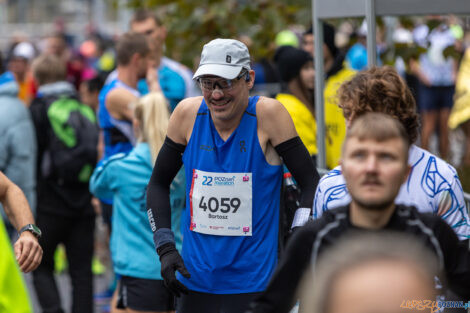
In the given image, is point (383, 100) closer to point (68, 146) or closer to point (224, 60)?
point (224, 60)

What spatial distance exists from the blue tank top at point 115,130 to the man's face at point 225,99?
2.61 m

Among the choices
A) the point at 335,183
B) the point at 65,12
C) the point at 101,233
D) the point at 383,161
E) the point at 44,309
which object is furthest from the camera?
the point at 65,12

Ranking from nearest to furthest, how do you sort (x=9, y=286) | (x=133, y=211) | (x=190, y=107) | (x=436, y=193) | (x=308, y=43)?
(x=9, y=286), (x=436, y=193), (x=190, y=107), (x=133, y=211), (x=308, y=43)

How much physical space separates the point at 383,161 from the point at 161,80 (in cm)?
478

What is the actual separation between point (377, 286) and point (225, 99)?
88.6 inches

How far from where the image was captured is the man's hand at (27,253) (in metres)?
3.80

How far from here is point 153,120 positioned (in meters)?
5.12

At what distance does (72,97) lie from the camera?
7.02 metres

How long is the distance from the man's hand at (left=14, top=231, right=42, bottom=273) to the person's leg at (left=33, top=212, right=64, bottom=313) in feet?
8.69

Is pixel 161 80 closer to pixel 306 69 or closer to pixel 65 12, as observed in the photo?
pixel 306 69

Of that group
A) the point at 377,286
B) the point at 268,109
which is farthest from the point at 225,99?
the point at 377,286

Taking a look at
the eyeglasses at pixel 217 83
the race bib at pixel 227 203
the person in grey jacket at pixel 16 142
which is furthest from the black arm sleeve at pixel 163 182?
the person in grey jacket at pixel 16 142

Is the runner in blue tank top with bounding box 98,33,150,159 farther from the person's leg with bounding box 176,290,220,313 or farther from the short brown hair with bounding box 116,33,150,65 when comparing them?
the person's leg with bounding box 176,290,220,313

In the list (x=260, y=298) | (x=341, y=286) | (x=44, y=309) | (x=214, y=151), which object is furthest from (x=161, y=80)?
(x=341, y=286)
